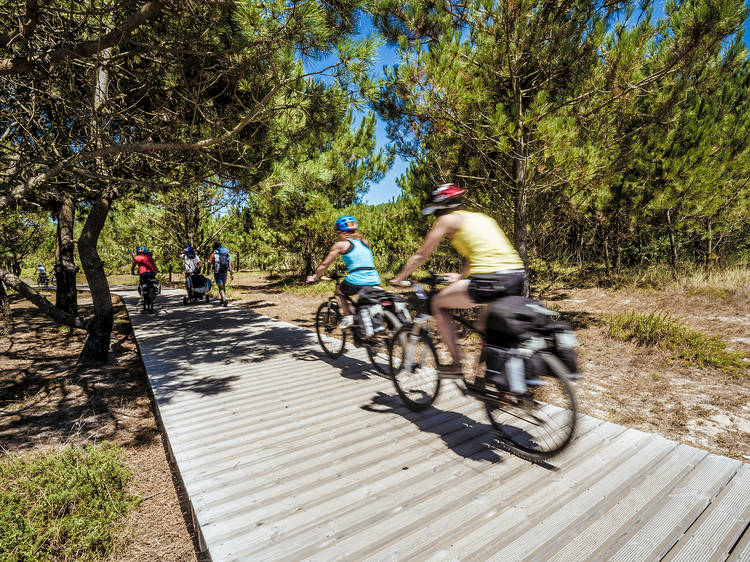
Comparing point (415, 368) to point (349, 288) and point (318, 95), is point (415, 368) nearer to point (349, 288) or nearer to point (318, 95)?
point (349, 288)

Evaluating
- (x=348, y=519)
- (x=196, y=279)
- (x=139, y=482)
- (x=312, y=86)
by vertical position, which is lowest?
(x=139, y=482)

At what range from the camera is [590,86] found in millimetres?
5887

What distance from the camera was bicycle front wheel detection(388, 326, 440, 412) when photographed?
3643mm

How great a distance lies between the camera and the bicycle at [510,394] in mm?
2588

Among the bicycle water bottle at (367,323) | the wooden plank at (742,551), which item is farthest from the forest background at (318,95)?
the wooden plank at (742,551)

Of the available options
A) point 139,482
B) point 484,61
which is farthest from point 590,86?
point 139,482

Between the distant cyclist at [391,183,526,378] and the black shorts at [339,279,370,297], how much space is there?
1.63m

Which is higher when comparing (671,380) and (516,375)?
(516,375)

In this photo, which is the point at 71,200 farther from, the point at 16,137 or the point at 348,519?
the point at 348,519

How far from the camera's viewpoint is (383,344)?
191 inches

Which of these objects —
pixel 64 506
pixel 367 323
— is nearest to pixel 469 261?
pixel 367 323

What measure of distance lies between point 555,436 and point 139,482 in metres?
3.61

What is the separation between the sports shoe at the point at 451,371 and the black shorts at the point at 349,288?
179 centimetres

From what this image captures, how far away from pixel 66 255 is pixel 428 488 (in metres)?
10.4
